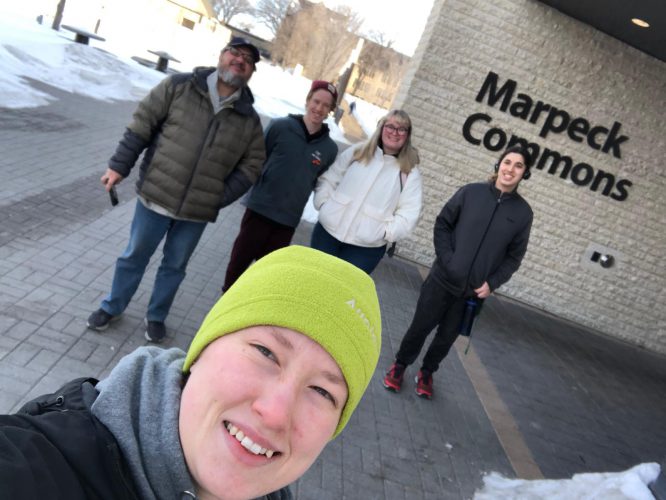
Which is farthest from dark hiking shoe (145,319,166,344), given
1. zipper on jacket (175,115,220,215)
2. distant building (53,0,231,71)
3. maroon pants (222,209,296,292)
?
distant building (53,0,231,71)

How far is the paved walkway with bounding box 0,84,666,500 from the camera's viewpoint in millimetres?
3898

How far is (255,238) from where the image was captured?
4.62 metres

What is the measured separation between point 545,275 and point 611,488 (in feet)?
19.4

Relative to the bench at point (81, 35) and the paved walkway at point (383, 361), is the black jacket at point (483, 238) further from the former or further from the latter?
the bench at point (81, 35)

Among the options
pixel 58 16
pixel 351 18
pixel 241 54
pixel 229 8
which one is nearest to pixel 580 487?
pixel 241 54

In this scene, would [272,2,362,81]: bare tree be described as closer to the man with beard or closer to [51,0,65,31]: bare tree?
[51,0,65,31]: bare tree

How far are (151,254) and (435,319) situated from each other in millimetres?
2303

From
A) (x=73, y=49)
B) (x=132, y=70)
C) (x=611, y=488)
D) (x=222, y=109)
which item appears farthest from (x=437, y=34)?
(x=132, y=70)

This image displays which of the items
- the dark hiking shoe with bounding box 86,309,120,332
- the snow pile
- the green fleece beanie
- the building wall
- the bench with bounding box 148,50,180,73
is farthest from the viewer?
the bench with bounding box 148,50,180,73

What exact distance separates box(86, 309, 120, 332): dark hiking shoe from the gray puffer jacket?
0.97 m

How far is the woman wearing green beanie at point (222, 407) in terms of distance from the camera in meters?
1.07

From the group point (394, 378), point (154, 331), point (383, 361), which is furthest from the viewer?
point (383, 361)

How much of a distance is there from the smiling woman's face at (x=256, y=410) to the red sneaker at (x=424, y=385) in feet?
13.0

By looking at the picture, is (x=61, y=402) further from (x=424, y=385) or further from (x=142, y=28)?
(x=142, y=28)
